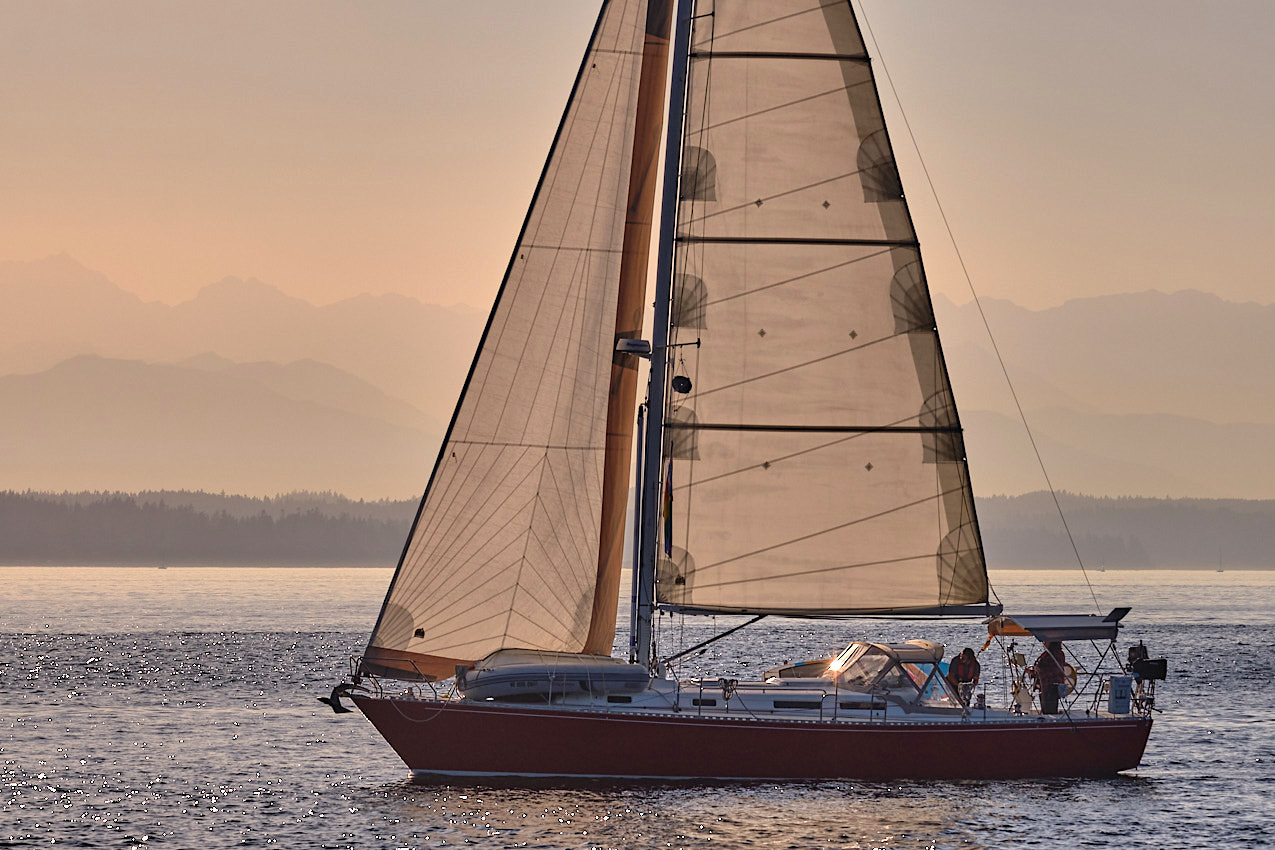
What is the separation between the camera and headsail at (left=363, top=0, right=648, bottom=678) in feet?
98.5

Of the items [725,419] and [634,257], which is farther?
[634,257]

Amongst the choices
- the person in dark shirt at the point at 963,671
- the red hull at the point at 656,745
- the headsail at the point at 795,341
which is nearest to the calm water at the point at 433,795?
the red hull at the point at 656,745

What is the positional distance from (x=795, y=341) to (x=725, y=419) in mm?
2049

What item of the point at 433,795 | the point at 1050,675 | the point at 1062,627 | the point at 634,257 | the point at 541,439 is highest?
the point at 634,257

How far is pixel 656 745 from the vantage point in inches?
1142

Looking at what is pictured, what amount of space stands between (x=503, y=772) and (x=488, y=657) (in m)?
2.19

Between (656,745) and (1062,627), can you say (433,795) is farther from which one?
(1062,627)

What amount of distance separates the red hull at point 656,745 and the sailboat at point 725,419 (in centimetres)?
19

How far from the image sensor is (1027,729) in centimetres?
3041

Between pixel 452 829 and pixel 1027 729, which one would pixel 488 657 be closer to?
pixel 452 829

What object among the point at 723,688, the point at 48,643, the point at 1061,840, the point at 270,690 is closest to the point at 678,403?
the point at 723,688

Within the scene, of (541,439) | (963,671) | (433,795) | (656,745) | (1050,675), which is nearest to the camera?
(656,745)

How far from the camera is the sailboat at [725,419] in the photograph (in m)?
30.1

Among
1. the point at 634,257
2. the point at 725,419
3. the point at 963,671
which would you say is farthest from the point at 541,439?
the point at 963,671
